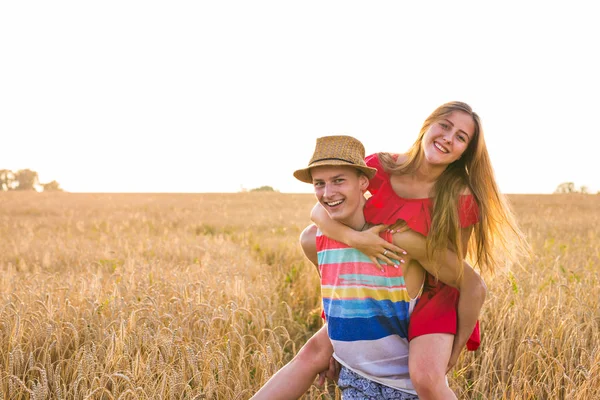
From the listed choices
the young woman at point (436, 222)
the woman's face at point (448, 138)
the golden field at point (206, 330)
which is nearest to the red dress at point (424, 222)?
the young woman at point (436, 222)

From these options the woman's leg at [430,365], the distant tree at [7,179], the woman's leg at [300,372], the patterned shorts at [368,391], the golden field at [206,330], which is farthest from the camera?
the distant tree at [7,179]

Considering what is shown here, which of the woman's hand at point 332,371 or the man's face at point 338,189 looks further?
the woman's hand at point 332,371

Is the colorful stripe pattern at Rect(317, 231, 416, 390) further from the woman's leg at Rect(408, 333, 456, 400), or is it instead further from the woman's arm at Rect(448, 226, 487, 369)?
the woman's arm at Rect(448, 226, 487, 369)

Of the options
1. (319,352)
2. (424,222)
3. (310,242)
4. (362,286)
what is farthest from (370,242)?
(319,352)

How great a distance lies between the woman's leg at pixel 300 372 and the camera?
2.96 metres

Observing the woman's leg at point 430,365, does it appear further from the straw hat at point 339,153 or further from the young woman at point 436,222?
the straw hat at point 339,153

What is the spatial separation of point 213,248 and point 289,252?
49.9 inches

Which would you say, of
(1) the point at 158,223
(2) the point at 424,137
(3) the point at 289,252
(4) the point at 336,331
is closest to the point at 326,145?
(2) the point at 424,137

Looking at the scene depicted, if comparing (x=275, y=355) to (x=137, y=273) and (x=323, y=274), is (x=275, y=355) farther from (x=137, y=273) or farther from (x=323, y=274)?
(x=137, y=273)

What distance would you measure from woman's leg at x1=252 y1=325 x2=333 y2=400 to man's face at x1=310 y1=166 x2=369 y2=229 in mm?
808

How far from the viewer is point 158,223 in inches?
537

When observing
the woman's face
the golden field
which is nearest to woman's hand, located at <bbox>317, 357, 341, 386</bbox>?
the golden field

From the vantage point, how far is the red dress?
2.74 metres

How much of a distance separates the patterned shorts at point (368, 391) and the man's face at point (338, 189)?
3.02 feet
